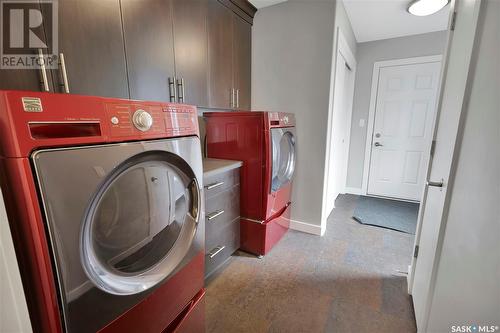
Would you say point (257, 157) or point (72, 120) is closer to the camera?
point (72, 120)

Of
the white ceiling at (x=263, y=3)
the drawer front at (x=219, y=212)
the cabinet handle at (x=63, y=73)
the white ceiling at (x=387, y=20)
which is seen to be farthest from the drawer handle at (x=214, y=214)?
the white ceiling at (x=387, y=20)

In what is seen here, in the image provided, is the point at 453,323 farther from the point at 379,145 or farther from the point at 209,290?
the point at 379,145

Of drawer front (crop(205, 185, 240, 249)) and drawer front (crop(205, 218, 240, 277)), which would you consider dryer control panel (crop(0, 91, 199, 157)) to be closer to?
drawer front (crop(205, 185, 240, 249))

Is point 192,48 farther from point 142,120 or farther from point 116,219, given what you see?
point 116,219

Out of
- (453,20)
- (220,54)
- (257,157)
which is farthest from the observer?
(220,54)

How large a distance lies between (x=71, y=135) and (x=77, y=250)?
33 cm

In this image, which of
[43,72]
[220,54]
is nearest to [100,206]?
[43,72]

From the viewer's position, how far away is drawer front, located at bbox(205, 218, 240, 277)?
159cm

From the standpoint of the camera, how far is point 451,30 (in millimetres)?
1269

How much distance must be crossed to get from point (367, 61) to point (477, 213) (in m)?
3.23

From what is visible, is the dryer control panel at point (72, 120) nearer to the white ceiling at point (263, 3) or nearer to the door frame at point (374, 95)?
the white ceiling at point (263, 3)

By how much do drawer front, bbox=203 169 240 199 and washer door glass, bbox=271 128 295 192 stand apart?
33 centimetres

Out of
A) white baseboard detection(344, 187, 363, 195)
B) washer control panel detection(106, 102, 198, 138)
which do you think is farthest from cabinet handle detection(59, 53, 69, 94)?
white baseboard detection(344, 187, 363, 195)

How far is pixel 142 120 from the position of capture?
2.56 ft
